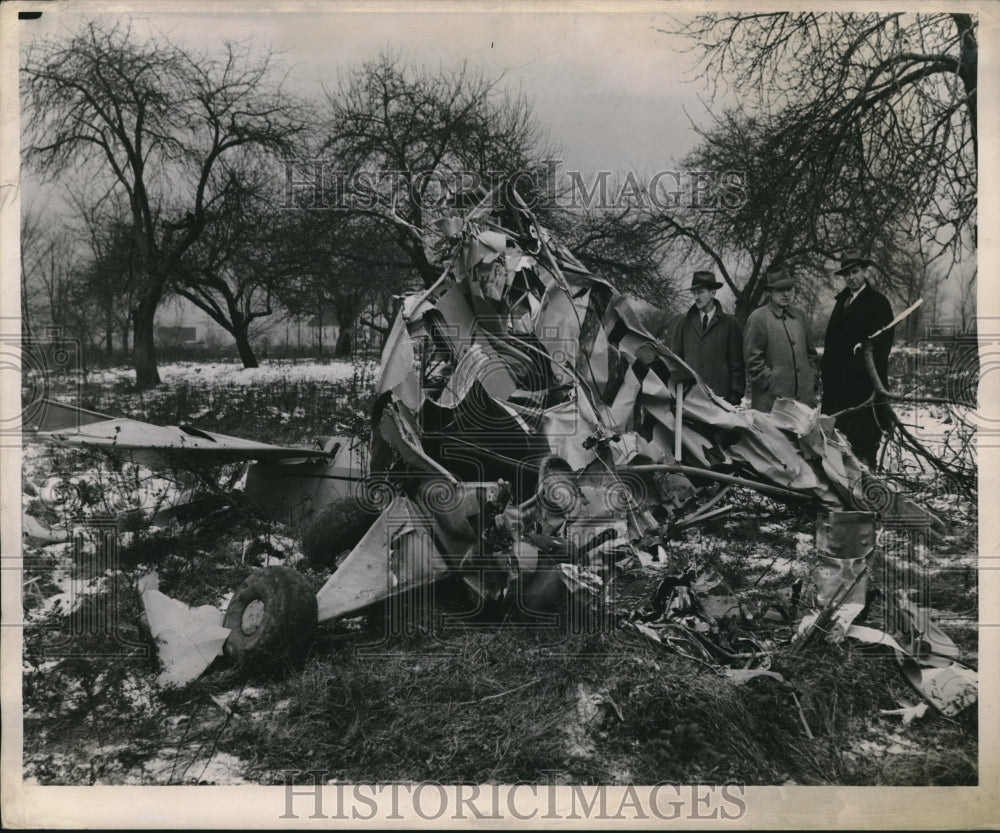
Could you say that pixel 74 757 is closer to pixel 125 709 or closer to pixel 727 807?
pixel 125 709

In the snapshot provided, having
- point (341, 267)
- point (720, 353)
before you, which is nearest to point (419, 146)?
point (341, 267)

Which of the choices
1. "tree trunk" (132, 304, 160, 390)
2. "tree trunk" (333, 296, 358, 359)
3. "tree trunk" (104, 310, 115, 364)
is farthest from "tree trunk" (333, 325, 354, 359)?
"tree trunk" (104, 310, 115, 364)

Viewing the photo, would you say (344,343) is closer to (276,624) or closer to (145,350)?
(145,350)

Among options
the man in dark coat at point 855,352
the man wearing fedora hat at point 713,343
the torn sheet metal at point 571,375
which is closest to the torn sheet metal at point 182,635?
the torn sheet metal at point 571,375

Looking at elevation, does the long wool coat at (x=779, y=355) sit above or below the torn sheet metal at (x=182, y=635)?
above

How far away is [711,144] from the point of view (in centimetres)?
562

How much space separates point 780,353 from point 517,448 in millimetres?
2757

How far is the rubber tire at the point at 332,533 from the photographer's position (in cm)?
476

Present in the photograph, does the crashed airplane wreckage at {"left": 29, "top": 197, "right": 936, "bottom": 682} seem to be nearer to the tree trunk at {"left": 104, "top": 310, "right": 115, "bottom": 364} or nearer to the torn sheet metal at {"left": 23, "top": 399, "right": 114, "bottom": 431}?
the torn sheet metal at {"left": 23, "top": 399, "right": 114, "bottom": 431}

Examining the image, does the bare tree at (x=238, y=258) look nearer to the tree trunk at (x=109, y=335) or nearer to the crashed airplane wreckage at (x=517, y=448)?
the tree trunk at (x=109, y=335)

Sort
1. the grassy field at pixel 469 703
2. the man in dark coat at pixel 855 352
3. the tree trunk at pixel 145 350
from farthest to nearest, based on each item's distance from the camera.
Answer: the tree trunk at pixel 145 350
the man in dark coat at pixel 855 352
the grassy field at pixel 469 703

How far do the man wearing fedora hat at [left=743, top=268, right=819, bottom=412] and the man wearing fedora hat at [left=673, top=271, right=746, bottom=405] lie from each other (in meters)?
0.10

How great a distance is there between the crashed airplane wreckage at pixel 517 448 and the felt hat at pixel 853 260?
1.57 meters

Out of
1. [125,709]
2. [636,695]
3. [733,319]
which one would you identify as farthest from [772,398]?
[125,709]
